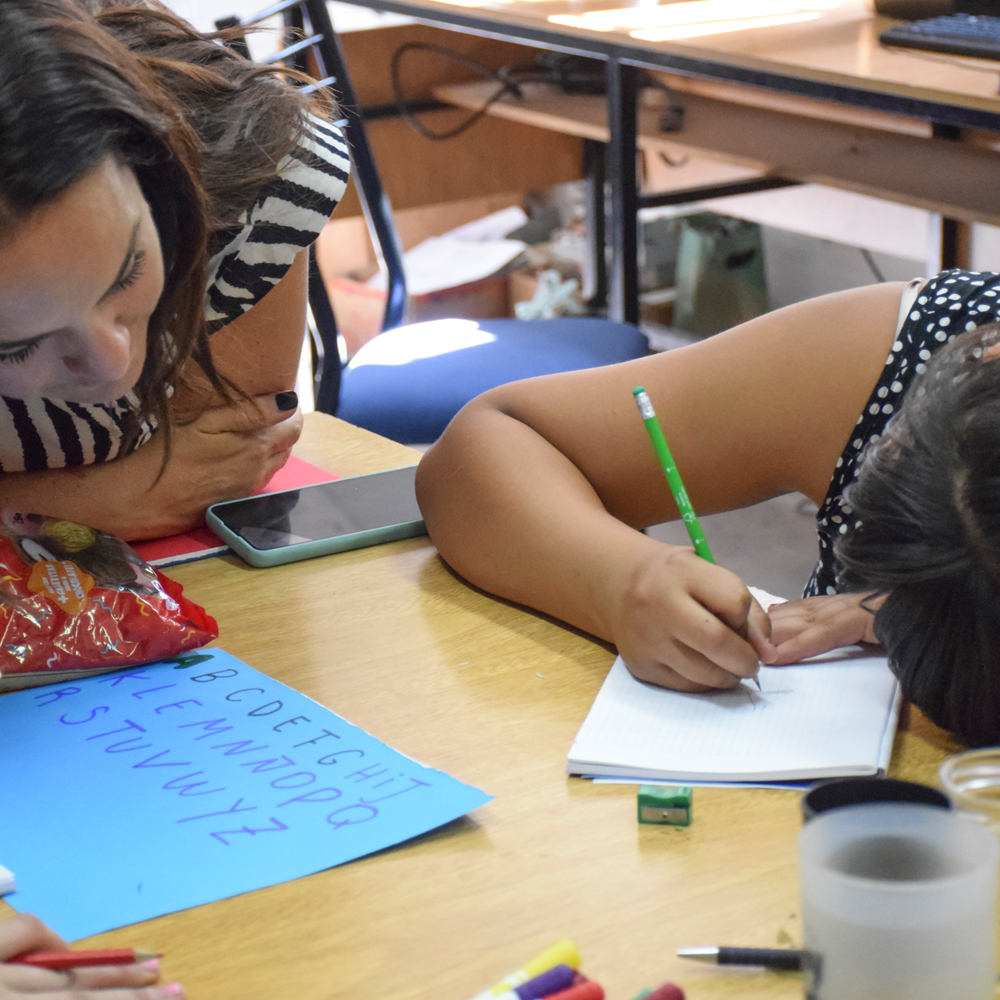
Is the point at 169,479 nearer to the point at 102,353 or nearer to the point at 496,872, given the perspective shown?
the point at 102,353

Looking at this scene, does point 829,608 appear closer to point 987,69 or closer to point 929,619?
point 929,619

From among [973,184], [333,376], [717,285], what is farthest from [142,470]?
[717,285]

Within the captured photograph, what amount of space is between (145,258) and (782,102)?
2002 mm

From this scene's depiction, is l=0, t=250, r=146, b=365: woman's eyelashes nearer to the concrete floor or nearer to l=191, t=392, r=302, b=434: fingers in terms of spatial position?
l=191, t=392, r=302, b=434: fingers

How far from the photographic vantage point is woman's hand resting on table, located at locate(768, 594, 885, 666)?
0.76 m

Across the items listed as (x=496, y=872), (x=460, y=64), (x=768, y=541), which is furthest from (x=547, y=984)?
(x=460, y=64)

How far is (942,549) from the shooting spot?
0.62 metres

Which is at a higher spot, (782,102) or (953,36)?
(953,36)

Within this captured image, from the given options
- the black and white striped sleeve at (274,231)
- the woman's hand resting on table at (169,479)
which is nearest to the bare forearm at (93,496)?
the woman's hand resting on table at (169,479)

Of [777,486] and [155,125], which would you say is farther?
[777,486]

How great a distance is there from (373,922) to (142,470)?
0.58 metres

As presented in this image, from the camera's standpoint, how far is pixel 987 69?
1619 mm

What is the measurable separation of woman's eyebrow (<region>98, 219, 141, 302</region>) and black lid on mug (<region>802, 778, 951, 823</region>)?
1.61 feet

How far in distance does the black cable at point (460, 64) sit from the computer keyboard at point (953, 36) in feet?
3.76
